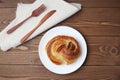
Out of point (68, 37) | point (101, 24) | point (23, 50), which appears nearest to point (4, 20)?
point (23, 50)

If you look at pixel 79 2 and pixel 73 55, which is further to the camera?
pixel 79 2

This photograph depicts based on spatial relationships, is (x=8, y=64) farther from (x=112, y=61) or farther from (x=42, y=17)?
(x=112, y=61)

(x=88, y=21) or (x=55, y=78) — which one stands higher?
(x=88, y=21)

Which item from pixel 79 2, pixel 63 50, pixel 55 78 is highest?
pixel 79 2
